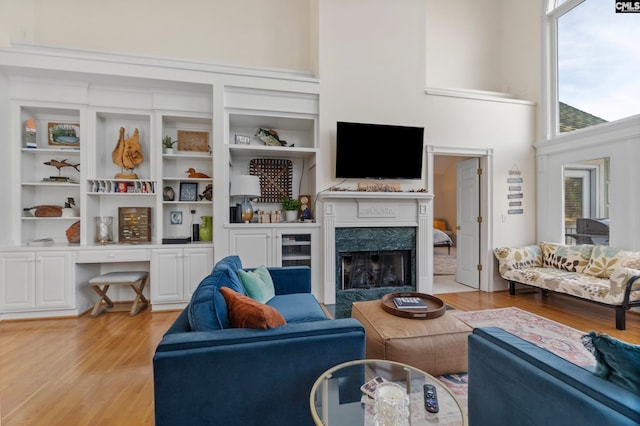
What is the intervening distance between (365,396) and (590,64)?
18.1ft

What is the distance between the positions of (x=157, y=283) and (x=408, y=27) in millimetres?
4995

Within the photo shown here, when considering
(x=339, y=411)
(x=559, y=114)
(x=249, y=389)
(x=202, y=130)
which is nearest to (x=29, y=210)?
(x=202, y=130)

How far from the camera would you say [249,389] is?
1.34 metres

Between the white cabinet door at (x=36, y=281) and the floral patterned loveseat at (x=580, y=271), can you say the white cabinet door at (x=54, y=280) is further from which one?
the floral patterned loveseat at (x=580, y=271)

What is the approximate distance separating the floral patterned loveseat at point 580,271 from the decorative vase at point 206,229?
14.3 ft

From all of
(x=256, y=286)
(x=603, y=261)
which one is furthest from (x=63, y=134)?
(x=603, y=261)

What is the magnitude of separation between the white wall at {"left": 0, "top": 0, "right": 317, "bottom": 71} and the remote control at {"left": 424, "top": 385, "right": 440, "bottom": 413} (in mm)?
4255

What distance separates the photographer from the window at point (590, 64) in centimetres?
369

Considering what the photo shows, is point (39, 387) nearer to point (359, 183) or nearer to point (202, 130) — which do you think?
point (202, 130)

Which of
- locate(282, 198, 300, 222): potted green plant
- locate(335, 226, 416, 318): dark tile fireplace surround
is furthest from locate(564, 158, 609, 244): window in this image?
locate(282, 198, 300, 222): potted green plant

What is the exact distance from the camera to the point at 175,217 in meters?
3.99

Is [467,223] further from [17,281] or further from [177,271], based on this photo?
[17,281]

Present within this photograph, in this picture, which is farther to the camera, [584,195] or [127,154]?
[584,195]

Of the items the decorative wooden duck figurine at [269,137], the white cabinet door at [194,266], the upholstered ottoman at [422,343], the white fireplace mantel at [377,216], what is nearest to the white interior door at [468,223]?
the white fireplace mantel at [377,216]
